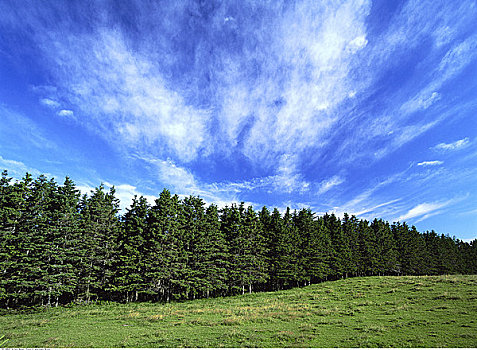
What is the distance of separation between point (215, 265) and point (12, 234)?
1281 inches

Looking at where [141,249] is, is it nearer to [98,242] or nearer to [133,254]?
[133,254]

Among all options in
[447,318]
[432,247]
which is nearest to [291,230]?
[447,318]

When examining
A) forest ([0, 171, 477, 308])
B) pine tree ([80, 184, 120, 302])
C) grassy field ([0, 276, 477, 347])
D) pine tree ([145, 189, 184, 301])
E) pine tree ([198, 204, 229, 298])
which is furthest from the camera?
pine tree ([198, 204, 229, 298])

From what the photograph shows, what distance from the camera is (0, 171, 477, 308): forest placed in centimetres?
3253

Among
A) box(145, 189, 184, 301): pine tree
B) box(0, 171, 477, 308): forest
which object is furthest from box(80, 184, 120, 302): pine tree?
box(145, 189, 184, 301): pine tree

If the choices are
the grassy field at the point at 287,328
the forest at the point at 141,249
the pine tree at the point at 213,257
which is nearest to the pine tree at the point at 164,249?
the forest at the point at 141,249

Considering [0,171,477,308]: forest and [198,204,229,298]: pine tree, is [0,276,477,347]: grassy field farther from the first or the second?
[198,204,229,298]: pine tree

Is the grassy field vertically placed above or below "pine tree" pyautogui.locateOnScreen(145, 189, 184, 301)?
below

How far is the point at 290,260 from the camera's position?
5353 cm

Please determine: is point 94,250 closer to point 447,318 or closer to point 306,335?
point 306,335

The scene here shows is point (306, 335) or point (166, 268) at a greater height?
point (166, 268)

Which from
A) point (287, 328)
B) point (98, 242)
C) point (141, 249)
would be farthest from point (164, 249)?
point (287, 328)

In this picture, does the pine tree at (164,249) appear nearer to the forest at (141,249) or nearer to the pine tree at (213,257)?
the forest at (141,249)

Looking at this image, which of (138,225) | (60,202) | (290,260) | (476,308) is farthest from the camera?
(290,260)
